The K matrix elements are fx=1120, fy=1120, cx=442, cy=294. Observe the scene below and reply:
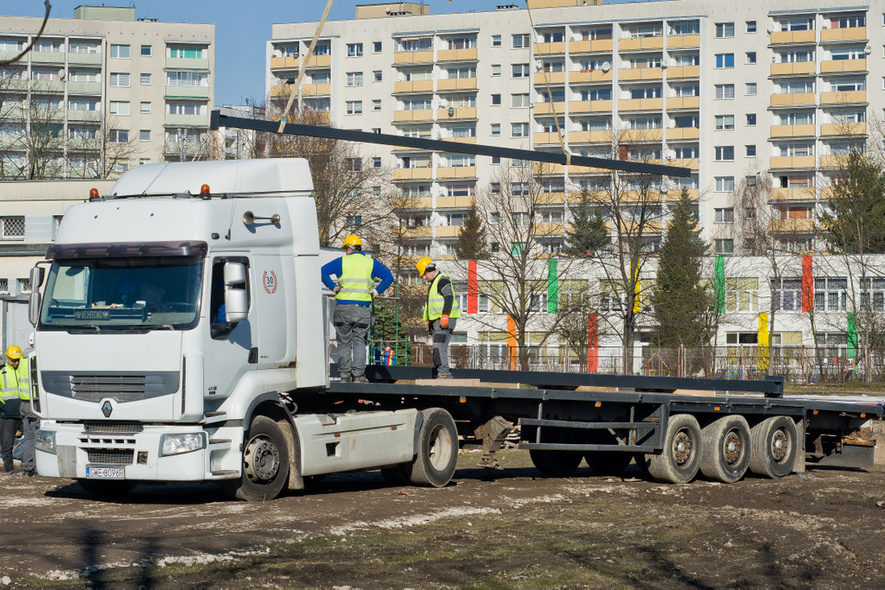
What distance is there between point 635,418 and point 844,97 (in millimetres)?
74831

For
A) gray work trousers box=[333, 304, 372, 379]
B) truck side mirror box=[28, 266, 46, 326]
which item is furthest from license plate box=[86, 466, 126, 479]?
gray work trousers box=[333, 304, 372, 379]

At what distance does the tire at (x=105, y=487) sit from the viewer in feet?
41.3

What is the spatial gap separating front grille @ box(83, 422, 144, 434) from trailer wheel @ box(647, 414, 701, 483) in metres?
6.98

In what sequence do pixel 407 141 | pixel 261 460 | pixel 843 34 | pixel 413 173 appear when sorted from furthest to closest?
pixel 413 173
pixel 843 34
pixel 407 141
pixel 261 460

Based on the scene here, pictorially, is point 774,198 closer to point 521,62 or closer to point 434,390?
point 521,62

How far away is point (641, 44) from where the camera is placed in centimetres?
8550

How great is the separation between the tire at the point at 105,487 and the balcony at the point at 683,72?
77.2m

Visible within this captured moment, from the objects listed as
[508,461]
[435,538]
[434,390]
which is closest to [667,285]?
[508,461]

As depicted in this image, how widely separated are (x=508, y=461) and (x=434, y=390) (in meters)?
6.81

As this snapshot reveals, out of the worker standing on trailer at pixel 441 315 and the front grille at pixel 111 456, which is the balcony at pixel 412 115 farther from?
the front grille at pixel 111 456

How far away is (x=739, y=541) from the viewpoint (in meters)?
9.95

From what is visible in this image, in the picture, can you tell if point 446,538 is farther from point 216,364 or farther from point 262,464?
point 216,364

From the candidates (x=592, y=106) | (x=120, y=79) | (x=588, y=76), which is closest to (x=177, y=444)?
(x=592, y=106)

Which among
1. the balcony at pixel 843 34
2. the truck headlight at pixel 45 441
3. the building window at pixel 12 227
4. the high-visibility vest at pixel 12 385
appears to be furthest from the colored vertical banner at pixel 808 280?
the truck headlight at pixel 45 441
